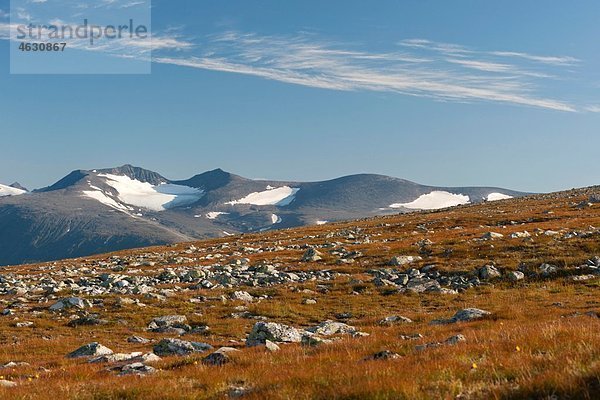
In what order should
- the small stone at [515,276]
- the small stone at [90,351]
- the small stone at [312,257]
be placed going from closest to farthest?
1. the small stone at [90,351]
2. the small stone at [515,276]
3. the small stone at [312,257]

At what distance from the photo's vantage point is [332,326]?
2003 centimetres

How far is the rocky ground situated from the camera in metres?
8.59

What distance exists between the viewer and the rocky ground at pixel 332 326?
8.59m

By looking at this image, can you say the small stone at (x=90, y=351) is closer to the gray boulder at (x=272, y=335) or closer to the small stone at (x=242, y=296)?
the gray boulder at (x=272, y=335)

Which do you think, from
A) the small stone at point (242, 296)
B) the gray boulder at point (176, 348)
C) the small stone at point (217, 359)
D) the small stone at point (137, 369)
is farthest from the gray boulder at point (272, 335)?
the small stone at point (242, 296)

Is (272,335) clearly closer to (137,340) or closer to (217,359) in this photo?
(217,359)

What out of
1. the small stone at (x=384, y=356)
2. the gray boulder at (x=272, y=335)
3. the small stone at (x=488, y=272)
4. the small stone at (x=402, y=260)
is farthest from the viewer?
the small stone at (x=402, y=260)

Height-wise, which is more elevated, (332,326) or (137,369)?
(137,369)

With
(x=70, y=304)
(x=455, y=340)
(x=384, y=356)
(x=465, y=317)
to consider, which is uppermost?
(x=384, y=356)

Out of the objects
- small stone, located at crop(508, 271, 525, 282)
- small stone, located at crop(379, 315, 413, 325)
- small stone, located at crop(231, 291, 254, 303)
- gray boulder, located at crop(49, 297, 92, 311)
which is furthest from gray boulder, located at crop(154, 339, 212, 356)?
small stone, located at crop(508, 271, 525, 282)

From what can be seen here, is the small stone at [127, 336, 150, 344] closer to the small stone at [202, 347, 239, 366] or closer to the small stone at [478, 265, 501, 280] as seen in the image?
the small stone at [202, 347, 239, 366]

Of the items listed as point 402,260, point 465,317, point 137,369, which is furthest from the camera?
point 402,260

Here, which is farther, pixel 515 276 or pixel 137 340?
pixel 515 276

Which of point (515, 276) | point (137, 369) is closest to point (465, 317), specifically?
point (137, 369)
